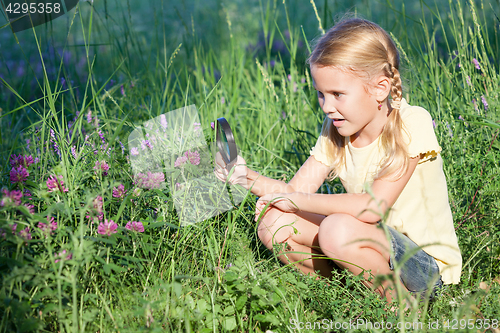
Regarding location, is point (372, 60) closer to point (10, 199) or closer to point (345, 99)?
point (345, 99)

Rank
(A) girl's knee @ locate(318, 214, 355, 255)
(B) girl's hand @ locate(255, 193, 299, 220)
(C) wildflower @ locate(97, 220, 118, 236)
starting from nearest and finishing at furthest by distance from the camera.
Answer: (C) wildflower @ locate(97, 220, 118, 236) → (A) girl's knee @ locate(318, 214, 355, 255) → (B) girl's hand @ locate(255, 193, 299, 220)

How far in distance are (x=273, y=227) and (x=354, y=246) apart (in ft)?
1.34

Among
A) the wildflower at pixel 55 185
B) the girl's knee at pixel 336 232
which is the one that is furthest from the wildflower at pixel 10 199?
the girl's knee at pixel 336 232

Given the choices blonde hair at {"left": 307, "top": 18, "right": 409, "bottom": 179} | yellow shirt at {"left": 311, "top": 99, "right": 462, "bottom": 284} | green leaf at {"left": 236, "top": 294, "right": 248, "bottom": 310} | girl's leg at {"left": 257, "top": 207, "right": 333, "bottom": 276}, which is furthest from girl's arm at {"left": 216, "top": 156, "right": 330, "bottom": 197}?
green leaf at {"left": 236, "top": 294, "right": 248, "bottom": 310}

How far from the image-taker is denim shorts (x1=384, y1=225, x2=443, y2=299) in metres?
1.75

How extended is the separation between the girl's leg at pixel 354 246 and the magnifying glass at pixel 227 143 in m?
0.50

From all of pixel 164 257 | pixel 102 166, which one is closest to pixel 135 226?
pixel 164 257

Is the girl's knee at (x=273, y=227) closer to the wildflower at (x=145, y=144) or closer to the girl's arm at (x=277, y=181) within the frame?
the girl's arm at (x=277, y=181)

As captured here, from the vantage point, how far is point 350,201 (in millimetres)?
1822

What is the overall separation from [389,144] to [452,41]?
2.94 m

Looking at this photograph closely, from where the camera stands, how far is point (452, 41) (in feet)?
13.6

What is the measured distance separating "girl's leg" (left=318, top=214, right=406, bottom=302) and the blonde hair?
0.24 meters

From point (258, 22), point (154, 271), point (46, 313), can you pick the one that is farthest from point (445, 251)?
point (258, 22)

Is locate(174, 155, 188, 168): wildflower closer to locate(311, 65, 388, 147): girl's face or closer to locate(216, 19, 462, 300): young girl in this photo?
locate(216, 19, 462, 300): young girl
